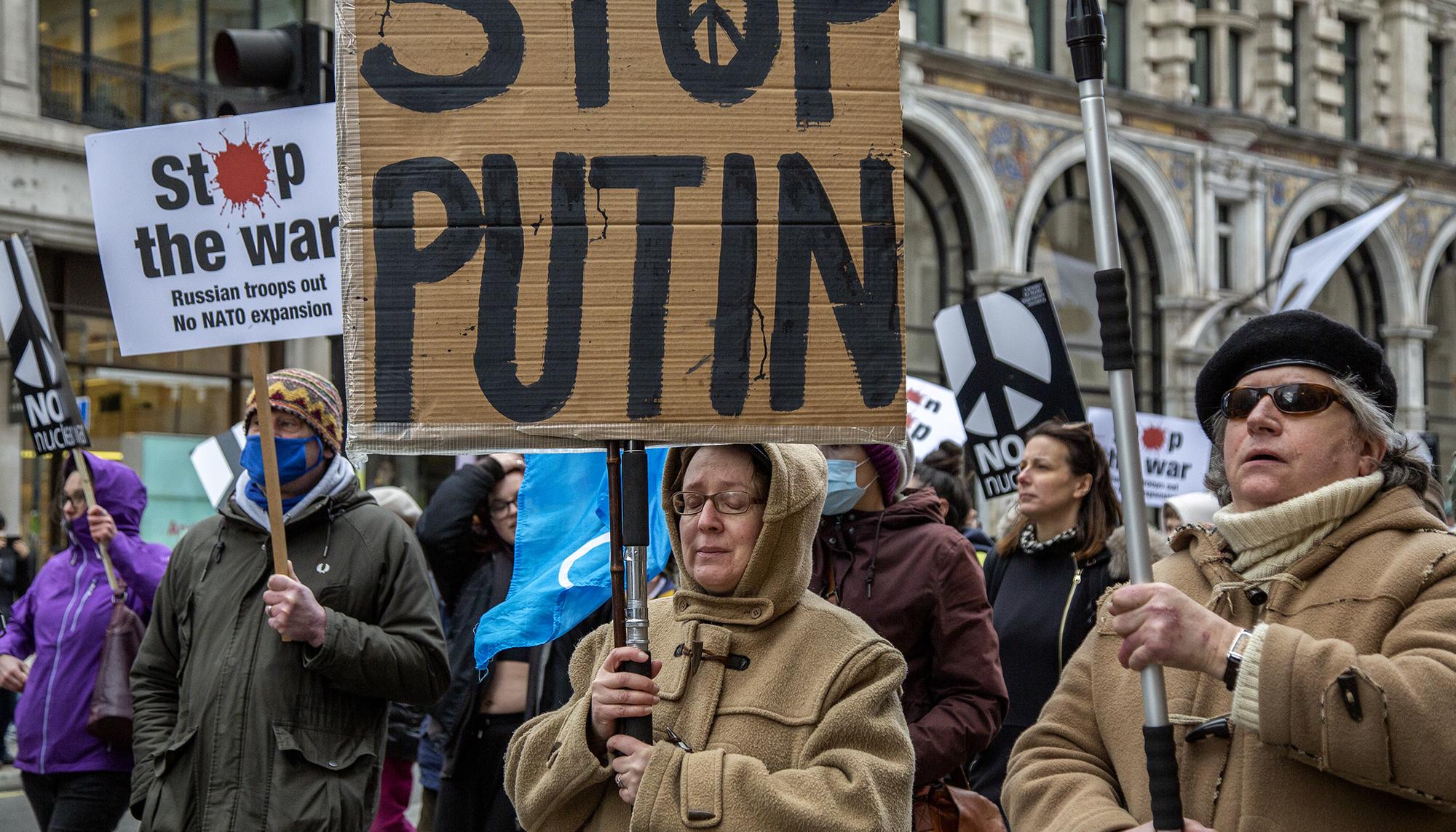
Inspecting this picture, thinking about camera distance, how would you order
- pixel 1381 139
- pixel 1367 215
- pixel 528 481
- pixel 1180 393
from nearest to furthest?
pixel 528 481, pixel 1367 215, pixel 1180 393, pixel 1381 139

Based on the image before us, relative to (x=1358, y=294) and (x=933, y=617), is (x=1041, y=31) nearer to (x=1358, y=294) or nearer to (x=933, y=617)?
(x=1358, y=294)

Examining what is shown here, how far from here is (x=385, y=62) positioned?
3373mm

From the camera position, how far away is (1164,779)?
2.69 meters

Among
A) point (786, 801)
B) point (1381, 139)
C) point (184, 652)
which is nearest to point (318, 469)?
point (184, 652)

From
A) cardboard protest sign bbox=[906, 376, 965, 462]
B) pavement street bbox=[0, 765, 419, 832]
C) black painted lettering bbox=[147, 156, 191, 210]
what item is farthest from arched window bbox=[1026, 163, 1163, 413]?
black painted lettering bbox=[147, 156, 191, 210]

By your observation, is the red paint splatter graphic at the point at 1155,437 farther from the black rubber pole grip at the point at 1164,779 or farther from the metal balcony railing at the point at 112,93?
the black rubber pole grip at the point at 1164,779

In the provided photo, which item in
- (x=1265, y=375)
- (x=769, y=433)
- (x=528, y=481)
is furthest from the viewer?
(x=528, y=481)

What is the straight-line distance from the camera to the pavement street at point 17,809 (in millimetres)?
9375

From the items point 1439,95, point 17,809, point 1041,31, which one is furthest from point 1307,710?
point 1439,95

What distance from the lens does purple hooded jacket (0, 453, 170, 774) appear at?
587 centimetres

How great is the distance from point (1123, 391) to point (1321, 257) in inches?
535

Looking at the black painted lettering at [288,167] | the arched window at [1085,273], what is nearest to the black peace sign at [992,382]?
the black painted lettering at [288,167]

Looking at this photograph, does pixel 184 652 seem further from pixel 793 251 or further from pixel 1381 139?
pixel 1381 139

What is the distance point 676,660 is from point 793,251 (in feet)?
2.63
